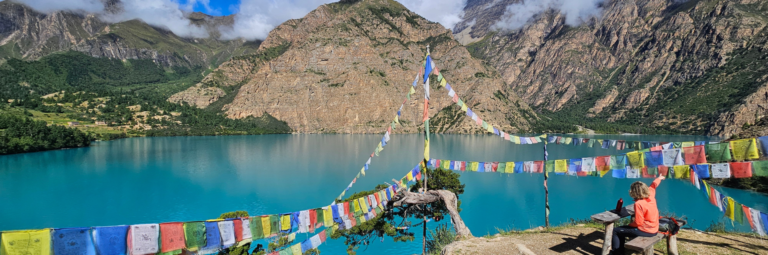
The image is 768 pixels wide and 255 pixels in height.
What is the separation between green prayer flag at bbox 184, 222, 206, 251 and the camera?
6324mm

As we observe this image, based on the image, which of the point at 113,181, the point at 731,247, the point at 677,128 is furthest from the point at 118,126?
the point at 677,128

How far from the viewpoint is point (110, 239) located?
5480 mm

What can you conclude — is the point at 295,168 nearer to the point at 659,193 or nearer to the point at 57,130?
the point at 659,193

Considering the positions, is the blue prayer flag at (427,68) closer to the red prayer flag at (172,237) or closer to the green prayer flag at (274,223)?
the green prayer flag at (274,223)

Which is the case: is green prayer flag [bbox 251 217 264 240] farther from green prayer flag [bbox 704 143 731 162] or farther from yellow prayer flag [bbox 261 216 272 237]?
green prayer flag [bbox 704 143 731 162]

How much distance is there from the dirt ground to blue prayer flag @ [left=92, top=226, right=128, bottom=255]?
6447mm

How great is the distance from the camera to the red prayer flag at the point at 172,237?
6055 mm

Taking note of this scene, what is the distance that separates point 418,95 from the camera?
19750 centimetres

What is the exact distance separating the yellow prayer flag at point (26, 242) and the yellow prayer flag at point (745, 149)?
13057 millimetres

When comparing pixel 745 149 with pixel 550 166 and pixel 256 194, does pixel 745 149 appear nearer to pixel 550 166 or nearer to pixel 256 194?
pixel 550 166

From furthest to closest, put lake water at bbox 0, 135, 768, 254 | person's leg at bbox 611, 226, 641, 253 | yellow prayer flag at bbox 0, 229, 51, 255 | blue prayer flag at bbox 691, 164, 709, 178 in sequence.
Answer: lake water at bbox 0, 135, 768, 254 < blue prayer flag at bbox 691, 164, 709, 178 < person's leg at bbox 611, 226, 641, 253 < yellow prayer flag at bbox 0, 229, 51, 255

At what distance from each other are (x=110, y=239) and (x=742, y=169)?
12461 millimetres

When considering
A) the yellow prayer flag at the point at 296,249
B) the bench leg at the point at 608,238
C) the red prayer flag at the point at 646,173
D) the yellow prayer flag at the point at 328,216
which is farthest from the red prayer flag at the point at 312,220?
the red prayer flag at the point at 646,173

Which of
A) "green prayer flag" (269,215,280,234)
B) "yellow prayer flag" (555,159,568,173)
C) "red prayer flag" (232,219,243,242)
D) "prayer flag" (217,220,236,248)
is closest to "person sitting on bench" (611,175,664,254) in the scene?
"yellow prayer flag" (555,159,568,173)
